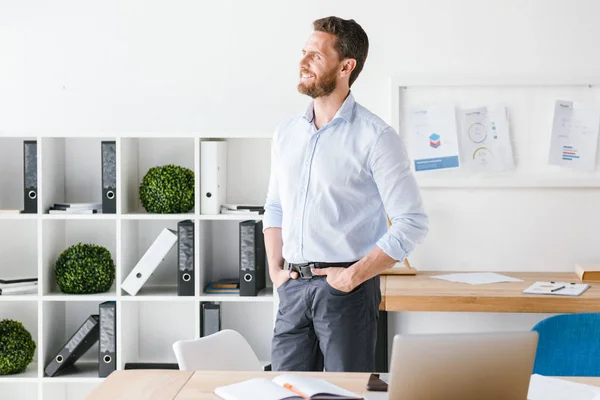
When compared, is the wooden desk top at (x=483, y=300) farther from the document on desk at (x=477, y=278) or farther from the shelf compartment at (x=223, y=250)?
the shelf compartment at (x=223, y=250)

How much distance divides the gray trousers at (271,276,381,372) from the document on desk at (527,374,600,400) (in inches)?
26.0

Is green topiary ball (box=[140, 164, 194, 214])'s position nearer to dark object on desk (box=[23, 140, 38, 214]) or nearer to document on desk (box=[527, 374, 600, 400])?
dark object on desk (box=[23, 140, 38, 214])

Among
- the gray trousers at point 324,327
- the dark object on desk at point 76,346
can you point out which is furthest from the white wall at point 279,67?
the gray trousers at point 324,327

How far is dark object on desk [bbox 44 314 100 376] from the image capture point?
3.62 meters

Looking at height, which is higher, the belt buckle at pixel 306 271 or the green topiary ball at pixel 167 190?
the green topiary ball at pixel 167 190

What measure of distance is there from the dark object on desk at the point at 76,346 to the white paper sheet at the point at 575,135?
7.22 ft

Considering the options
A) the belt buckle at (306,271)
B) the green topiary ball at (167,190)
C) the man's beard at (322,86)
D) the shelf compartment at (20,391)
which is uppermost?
the man's beard at (322,86)

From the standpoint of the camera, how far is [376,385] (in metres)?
1.95

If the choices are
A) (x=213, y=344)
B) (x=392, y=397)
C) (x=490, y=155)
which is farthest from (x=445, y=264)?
(x=392, y=397)

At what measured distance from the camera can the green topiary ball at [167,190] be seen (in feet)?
11.8

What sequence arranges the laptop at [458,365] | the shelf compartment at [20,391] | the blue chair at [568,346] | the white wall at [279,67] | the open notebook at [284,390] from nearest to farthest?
the laptop at [458,365] < the open notebook at [284,390] < the blue chair at [568,346] < the white wall at [279,67] < the shelf compartment at [20,391]

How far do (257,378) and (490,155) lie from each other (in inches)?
82.6

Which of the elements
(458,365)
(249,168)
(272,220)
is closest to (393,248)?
(272,220)

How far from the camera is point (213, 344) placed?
244cm
